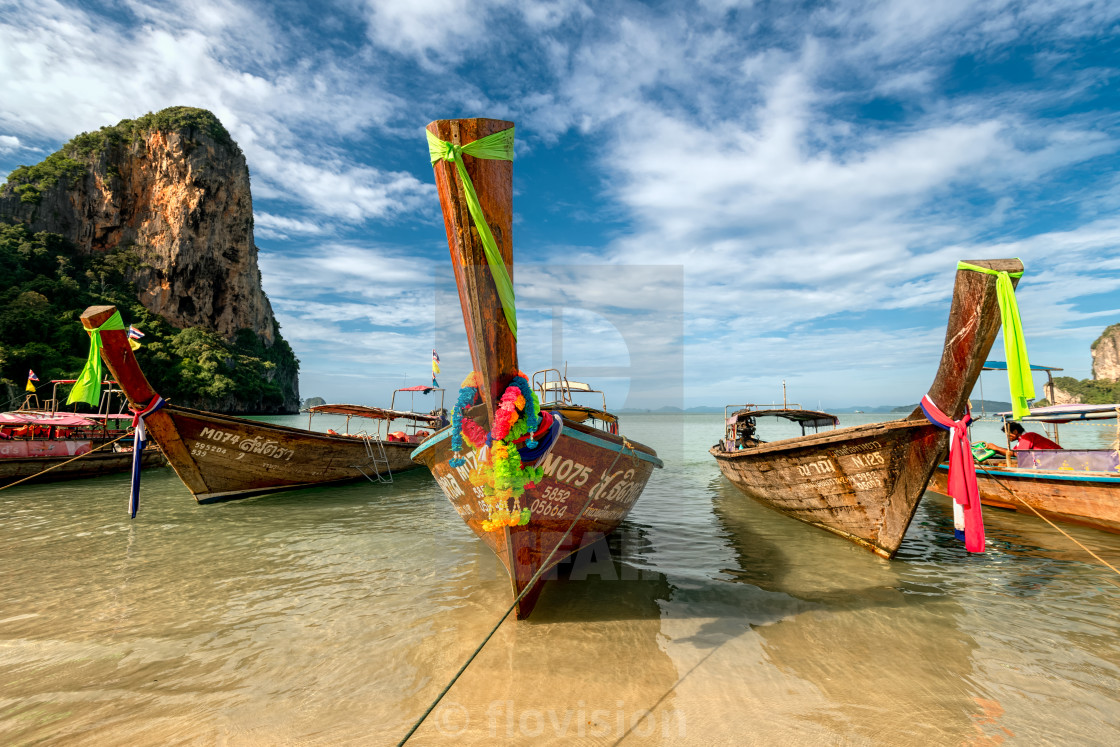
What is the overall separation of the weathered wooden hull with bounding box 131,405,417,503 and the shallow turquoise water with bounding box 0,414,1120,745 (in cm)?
257

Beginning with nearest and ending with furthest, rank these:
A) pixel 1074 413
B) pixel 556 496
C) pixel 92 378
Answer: pixel 556 496, pixel 92 378, pixel 1074 413

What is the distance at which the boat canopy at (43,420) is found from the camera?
46.6 feet

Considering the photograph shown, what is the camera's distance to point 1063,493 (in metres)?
9.02

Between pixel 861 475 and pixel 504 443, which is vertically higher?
pixel 504 443

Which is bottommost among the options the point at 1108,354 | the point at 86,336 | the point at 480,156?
the point at 480,156

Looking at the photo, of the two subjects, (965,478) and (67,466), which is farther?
(67,466)

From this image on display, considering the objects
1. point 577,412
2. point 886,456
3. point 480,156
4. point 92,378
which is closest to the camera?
point 480,156

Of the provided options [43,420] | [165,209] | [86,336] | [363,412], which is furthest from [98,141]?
[363,412]

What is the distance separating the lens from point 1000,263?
511 cm

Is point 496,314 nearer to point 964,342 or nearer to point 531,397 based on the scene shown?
point 531,397

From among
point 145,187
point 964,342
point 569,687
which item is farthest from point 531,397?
point 145,187

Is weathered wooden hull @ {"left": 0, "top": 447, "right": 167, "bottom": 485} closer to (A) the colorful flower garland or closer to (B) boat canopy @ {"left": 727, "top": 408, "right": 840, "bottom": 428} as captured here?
(A) the colorful flower garland

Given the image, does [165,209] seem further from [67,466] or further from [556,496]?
[556,496]

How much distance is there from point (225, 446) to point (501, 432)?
10.6m
